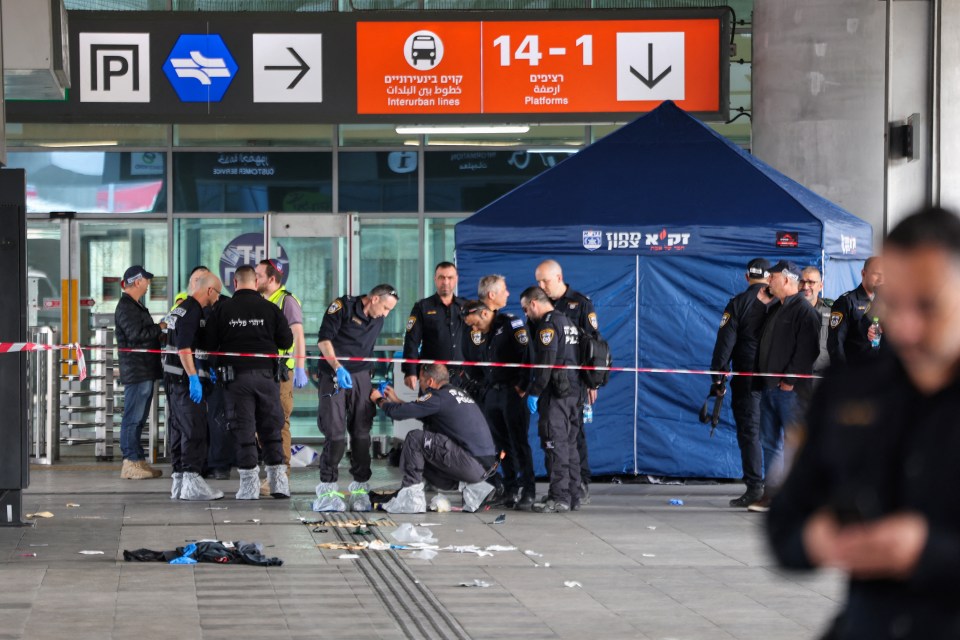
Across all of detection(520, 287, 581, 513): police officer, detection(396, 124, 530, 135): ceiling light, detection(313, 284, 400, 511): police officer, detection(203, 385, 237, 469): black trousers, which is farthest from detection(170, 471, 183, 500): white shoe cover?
detection(396, 124, 530, 135): ceiling light

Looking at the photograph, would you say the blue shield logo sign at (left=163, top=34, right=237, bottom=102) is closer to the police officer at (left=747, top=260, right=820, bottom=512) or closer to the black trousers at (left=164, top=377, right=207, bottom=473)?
the black trousers at (left=164, top=377, right=207, bottom=473)

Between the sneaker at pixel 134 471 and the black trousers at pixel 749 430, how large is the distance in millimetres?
5863

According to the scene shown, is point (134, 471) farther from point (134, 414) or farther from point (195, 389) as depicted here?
point (195, 389)

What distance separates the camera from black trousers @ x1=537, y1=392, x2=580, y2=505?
11.5 meters

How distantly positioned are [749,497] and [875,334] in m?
1.68

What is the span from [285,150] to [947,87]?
25.7ft

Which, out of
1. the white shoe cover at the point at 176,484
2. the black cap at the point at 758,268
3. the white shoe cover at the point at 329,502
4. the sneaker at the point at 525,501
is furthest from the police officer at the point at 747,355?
the white shoe cover at the point at 176,484

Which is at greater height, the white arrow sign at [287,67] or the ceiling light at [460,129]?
the white arrow sign at [287,67]

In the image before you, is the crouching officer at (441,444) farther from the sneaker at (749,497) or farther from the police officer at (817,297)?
the police officer at (817,297)

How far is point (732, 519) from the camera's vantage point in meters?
11.3

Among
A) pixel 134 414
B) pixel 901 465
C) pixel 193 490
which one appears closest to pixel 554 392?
pixel 193 490

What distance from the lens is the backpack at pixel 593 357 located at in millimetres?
11609

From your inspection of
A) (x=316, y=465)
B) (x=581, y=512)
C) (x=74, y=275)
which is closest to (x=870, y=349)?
(x=581, y=512)

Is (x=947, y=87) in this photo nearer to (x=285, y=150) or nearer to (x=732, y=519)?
(x=732, y=519)
